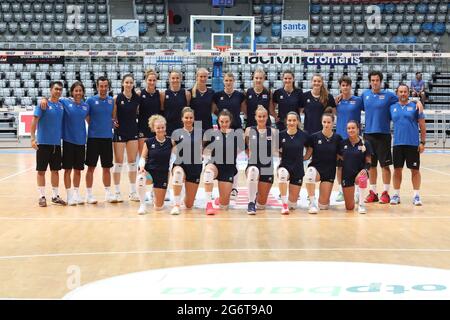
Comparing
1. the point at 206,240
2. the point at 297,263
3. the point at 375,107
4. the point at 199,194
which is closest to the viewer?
the point at 297,263

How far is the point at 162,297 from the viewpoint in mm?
3416

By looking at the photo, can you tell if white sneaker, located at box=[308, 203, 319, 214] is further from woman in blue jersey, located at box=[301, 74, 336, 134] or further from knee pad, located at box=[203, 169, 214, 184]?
knee pad, located at box=[203, 169, 214, 184]

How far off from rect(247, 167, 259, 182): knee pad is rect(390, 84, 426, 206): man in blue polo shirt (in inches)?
73.0

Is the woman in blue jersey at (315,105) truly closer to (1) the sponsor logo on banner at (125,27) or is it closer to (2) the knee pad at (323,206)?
(2) the knee pad at (323,206)

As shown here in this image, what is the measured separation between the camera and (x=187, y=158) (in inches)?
280

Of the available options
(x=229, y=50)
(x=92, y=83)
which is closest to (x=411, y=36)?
(x=229, y=50)

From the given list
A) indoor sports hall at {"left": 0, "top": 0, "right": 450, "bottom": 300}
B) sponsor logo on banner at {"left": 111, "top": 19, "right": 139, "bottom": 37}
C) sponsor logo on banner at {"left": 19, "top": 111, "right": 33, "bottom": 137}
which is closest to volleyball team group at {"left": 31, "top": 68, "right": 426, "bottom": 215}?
indoor sports hall at {"left": 0, "top": 0, "right": 450, "bottom": 300}

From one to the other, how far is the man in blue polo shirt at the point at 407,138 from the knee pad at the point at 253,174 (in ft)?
6.08

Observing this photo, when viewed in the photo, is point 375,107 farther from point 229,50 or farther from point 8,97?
point 8,97

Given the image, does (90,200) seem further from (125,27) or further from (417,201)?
(125,27)

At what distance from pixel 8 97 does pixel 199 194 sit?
1495 cm

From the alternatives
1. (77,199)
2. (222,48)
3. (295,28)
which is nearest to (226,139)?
(77,199)

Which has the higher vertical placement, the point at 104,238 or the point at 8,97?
the point at 8,97

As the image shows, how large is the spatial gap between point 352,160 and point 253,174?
3.94 feet
